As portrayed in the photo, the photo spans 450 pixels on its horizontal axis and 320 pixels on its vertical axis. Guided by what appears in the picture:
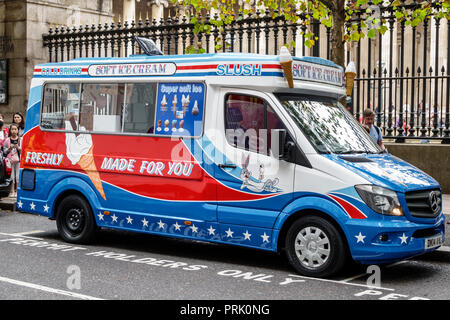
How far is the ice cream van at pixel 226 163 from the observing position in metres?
7.19

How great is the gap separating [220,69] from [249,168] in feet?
4.10

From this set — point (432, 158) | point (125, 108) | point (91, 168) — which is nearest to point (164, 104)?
point (125, 108)

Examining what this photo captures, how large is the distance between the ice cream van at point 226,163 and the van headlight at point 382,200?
0.05 ft

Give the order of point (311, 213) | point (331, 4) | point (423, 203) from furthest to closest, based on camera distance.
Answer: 1. point (331, 4)
2. point (311, 213)
3. point (423, 203)

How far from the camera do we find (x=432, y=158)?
1339 centimetres

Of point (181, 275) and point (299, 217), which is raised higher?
point (299, 217)

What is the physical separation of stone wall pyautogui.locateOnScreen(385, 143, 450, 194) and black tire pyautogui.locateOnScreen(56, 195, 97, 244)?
6955 mm

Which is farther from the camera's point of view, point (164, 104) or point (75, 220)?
point (75, 220)

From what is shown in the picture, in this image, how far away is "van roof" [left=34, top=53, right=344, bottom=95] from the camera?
7832 mm

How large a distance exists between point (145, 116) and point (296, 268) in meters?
2.79

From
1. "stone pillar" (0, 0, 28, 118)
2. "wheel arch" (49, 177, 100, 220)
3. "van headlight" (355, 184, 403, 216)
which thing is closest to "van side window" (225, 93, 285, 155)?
"van headlight" (355, 184, 403, 216)

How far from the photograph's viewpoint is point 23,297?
629 cm

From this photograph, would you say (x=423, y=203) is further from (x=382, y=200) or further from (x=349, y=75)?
(x=349, y=75)
